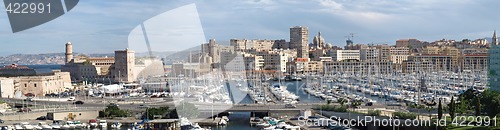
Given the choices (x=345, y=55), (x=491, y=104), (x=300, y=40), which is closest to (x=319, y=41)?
(x=300, y=40)

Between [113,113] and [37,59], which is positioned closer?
[113,113]

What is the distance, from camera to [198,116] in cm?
1311

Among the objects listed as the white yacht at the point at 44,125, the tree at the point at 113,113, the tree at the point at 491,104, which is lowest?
the white yacht at the point at 44,125

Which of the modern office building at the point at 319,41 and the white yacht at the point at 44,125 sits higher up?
the modern office building at the point at 319,41

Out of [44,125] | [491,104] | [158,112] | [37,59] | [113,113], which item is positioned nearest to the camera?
[491,104]

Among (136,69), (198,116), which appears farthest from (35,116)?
(136,69)

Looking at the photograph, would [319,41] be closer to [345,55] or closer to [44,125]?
[345,55]

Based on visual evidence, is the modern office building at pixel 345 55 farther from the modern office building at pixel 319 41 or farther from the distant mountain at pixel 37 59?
the distant mountain at pixel 37 59

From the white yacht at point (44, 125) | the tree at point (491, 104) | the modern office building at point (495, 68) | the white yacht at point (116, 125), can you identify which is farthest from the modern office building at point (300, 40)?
the tree at point (491, 104)

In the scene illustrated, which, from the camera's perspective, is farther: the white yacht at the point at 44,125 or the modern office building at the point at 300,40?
the modern office building at the point at 300,40

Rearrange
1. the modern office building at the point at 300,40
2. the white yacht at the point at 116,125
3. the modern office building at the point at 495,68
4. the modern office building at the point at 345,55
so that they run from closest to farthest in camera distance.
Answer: the white yacht at the point at 116,125
the modern office building at the point at 495,68
the modern office building at the point at 345,55
the modern office building at the point at 300,40

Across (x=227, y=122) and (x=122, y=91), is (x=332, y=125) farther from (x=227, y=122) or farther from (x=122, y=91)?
(x=122, y=91)

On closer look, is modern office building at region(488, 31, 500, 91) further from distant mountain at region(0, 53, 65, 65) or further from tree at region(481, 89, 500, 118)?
distant mountain at region(0, 53, 65, 65)

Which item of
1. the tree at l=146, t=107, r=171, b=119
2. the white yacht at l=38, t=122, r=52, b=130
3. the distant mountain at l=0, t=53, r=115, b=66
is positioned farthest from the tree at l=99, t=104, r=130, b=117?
the distant mountain at l=0, t=53, r=115, b=66
